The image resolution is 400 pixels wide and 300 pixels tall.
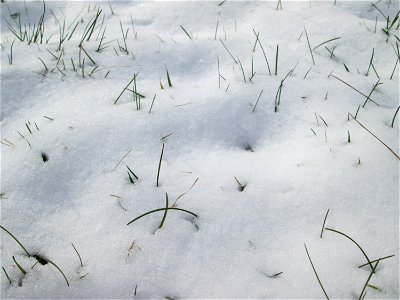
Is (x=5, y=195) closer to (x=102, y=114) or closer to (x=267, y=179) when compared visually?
(x=102, y=114)

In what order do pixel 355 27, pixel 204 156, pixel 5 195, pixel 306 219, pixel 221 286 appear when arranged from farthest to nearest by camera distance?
1. pixel 355 27
2. pixel 204 156
3. pixel 5 195
4. pixel 306 219
5. pixel 221 286

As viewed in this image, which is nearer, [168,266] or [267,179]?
[168,266]

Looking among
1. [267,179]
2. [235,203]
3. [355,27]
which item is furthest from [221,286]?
[355,27]

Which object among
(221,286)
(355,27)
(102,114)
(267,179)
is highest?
(355,27)

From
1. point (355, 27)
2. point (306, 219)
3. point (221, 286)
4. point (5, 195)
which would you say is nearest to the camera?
→ point (221, 286)

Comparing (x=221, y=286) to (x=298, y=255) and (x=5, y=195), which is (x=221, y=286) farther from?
(x=5, y=195)

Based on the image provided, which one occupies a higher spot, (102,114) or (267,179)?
(102,114)

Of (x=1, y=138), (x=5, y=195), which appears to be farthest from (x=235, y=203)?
(x=1, y=138)
